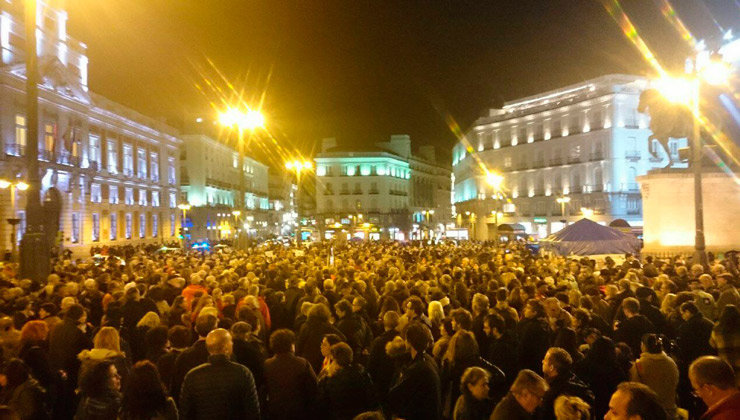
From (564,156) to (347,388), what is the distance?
67679 millimetres

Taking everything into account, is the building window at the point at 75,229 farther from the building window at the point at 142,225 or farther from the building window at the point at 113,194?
the building window at the point at 142,225

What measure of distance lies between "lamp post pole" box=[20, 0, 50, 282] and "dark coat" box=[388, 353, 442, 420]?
35.6ft

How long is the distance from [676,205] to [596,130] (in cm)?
4286

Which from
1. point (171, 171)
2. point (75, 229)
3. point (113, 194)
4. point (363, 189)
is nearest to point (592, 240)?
point (75, 229)

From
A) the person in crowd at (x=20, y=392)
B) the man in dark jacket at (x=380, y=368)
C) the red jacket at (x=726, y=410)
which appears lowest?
the man in dark jacket at (x=380, y=368)

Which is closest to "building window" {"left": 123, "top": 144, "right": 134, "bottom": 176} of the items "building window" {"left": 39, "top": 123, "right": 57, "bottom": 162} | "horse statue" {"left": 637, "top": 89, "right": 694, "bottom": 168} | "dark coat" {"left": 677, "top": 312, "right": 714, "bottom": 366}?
"building window" {"left": 39, "top": 123, "right": 57, "bottom": 162}

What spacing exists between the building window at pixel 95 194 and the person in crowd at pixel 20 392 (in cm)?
5327

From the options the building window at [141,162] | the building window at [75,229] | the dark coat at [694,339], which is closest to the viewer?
the dark coat at [694,339]

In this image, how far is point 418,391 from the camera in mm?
5848

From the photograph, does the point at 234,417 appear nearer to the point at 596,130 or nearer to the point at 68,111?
the point at 68,111

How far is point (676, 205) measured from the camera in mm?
24234

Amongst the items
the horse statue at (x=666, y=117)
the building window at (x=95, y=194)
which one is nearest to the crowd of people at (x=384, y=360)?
the horse statue at (x=666, y=117)

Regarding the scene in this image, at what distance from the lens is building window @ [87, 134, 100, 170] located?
53.3 metres

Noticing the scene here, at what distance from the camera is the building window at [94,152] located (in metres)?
53.3
